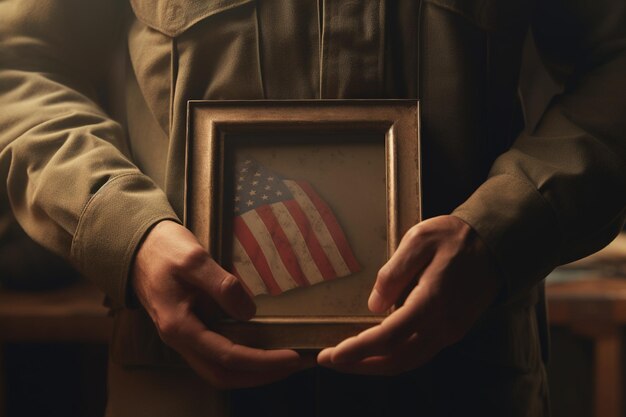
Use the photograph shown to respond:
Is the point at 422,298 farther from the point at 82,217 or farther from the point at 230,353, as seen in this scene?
the point at 82,217

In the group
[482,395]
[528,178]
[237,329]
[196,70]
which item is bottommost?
[482,395]

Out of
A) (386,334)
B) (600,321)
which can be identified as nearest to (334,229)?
(386,334)

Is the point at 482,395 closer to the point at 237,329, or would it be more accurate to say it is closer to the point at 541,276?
the point at 541,276

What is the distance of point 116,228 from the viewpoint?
70 cm

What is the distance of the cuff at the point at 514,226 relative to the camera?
686 mm

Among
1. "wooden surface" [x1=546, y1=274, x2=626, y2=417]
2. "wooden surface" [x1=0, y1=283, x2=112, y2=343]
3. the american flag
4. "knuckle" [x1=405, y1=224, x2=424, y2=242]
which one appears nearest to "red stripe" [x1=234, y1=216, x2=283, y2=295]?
the american flag

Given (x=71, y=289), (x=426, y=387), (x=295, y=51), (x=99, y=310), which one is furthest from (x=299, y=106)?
(x=71, y=289)

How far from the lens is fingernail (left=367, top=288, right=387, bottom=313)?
64cm

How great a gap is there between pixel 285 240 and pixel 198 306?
11 centimetres

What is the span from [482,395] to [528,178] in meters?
0.25

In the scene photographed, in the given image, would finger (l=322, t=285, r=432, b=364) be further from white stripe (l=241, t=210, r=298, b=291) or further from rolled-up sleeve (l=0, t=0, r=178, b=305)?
rolled-up sleeve (l=0, t=0, r=178, b=305)

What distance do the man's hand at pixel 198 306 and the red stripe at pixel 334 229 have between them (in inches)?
4.1

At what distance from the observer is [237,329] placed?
0.66m

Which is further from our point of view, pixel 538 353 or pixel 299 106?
pixel 538 353
